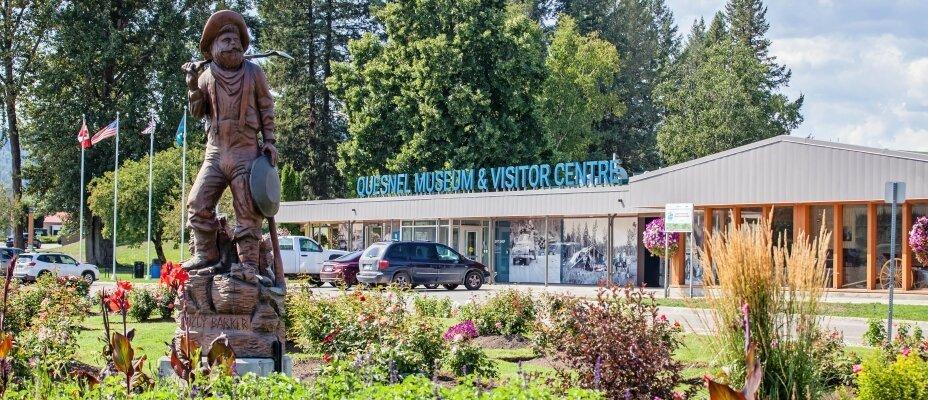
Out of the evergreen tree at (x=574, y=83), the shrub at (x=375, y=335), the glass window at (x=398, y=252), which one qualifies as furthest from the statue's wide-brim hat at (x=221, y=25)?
the evergreen tree at (x=574, y=83)

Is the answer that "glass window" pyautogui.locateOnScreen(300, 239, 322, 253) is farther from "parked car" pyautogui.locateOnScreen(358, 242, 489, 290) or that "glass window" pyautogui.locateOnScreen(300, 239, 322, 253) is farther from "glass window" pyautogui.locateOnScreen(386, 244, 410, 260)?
"glass window" pyautogui.locateOnScreen(386, 244, 410, 260)

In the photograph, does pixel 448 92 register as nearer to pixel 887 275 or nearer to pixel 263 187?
pixel 887 275

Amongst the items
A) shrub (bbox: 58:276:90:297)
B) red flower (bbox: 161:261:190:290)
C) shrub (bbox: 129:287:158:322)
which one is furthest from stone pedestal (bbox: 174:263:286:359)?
shrub (bbox: 58:276:90:297)

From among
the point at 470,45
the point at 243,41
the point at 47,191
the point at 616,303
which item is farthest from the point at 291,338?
the point at 47,191

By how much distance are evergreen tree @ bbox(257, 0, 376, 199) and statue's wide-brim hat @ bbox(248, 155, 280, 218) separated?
51135 mm

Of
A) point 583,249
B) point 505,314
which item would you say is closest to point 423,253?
point 583,249

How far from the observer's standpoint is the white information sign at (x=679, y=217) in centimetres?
2623

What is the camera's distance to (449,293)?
102 feet

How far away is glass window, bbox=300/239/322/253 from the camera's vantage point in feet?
122

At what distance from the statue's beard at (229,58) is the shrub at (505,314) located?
660 cm

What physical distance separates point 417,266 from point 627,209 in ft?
24.0

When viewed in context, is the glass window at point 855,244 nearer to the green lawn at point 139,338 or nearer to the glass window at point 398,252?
the glass window at point 398,252

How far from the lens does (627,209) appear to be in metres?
34.3

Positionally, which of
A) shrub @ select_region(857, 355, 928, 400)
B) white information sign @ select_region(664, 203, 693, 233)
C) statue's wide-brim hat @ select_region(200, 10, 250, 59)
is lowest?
shrub @ select_region(857, 355, 928, 400)
